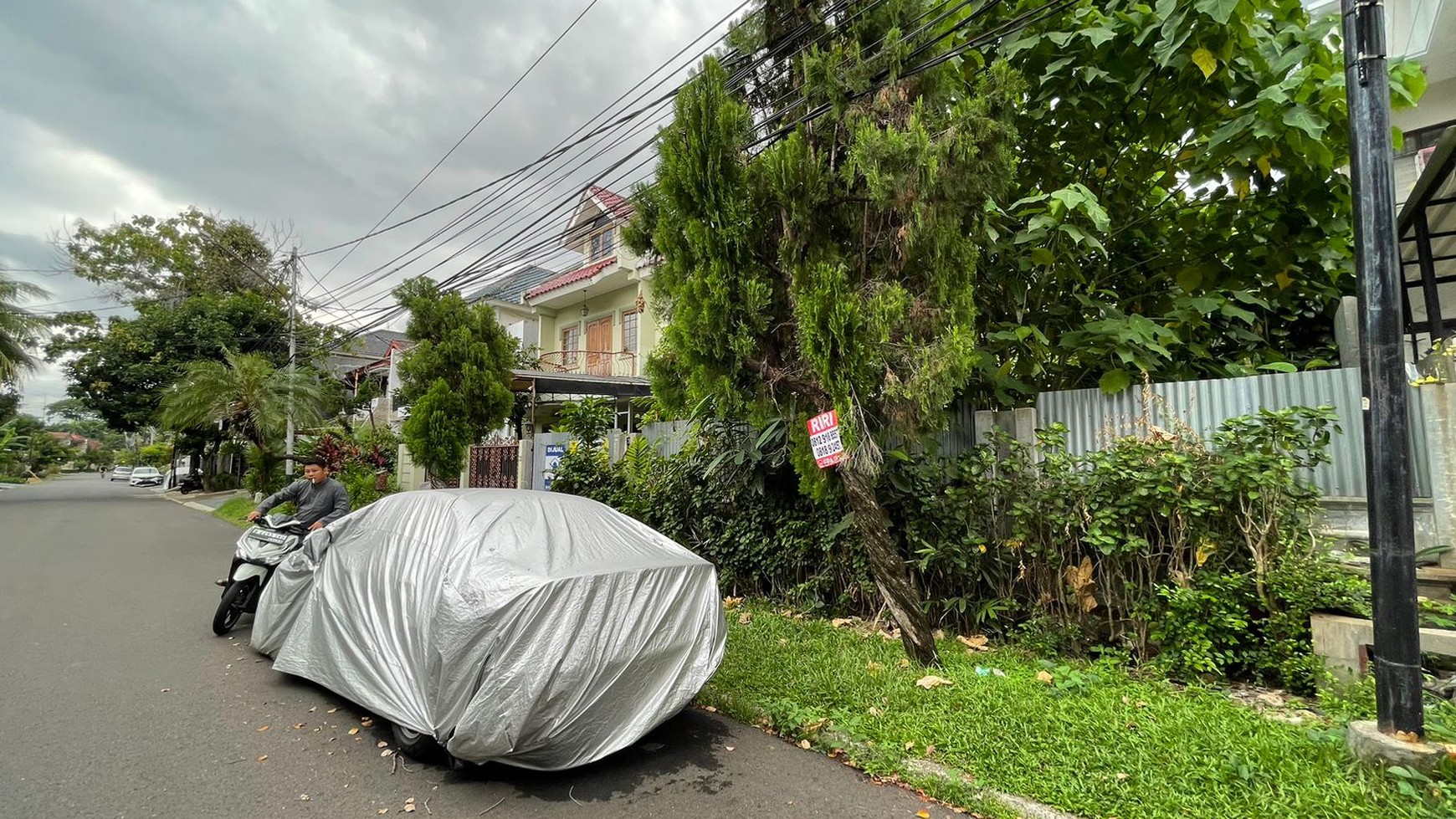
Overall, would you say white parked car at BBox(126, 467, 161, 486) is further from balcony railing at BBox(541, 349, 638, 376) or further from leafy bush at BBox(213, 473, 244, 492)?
balcony railing at BBox(541, 349, 638, 376)

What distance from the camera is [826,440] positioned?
4.76 m

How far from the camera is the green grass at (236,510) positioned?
1691 centimetres

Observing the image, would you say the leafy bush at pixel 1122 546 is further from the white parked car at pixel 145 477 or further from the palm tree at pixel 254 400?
the white parked car at pixel 145 477

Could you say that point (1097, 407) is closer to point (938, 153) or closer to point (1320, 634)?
point (1320, 634)

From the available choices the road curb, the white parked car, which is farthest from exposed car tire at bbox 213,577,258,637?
the white parked car

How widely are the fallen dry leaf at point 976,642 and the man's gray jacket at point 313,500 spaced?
5.67 metres

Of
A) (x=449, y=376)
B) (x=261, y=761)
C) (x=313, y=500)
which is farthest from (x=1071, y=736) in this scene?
(x=449, y=376)

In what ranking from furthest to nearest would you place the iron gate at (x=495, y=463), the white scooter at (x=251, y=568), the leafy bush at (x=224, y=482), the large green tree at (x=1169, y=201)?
1. the leafy bush at (x=224, y=482)
2. the iron gate at (x=495, y=463)
3. the white scooter at (x=251, y=568)
4. the large green tree at (x=1169, y=201)

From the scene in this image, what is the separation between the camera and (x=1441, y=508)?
13.4ft

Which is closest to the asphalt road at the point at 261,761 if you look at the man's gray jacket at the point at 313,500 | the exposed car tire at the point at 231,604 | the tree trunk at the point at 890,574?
the exposed car tire at the point at 231,604

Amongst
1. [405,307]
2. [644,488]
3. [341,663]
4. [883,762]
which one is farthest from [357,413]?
[883,762]

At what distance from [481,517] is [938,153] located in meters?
3.82

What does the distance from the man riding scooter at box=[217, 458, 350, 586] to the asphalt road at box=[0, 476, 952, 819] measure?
3.81 feet

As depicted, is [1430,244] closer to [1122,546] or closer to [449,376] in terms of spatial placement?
[1122,546]
